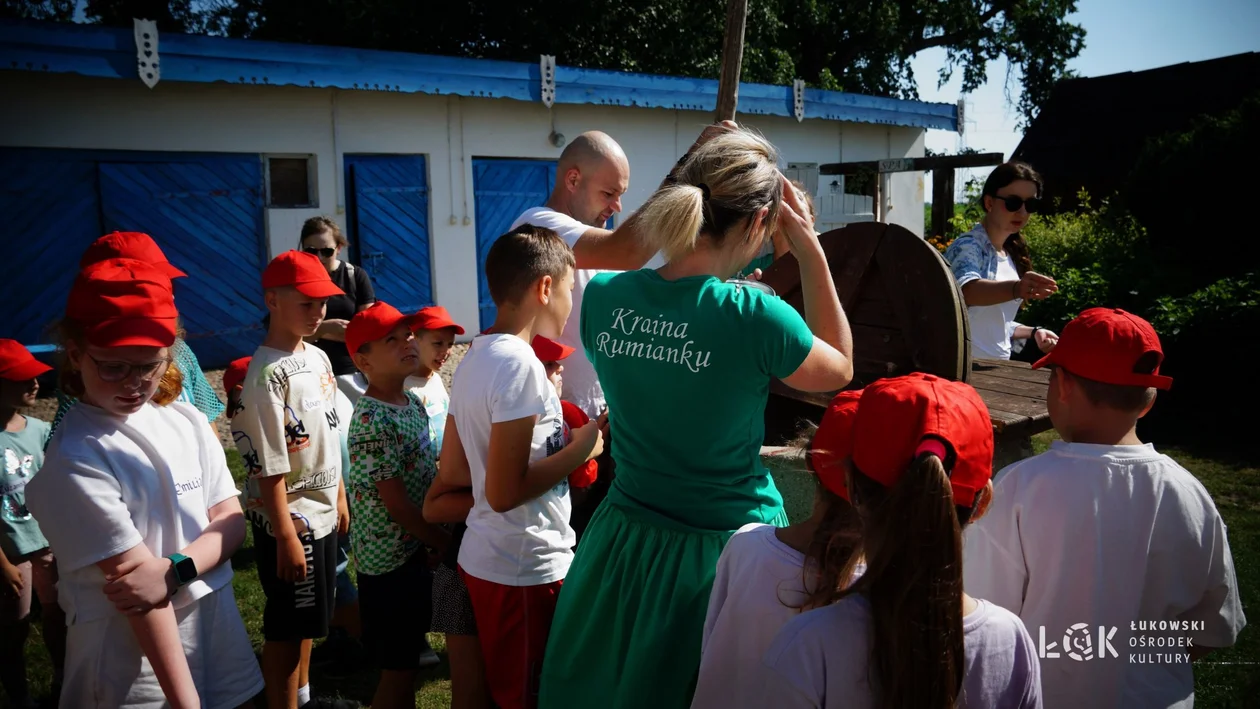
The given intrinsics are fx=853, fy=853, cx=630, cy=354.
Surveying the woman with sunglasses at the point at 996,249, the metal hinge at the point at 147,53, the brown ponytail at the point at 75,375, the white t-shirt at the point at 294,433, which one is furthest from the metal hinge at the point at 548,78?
the brown ponytail at the point at 75,375

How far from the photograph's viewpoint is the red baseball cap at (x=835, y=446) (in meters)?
1.46

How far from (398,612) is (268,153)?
788 cm

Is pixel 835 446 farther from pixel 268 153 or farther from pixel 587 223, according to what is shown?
pixel 268 153

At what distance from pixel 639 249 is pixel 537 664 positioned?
3.69 ft

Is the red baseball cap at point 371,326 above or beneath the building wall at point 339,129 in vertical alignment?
beneath

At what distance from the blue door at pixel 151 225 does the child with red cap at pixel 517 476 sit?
24.6 ft

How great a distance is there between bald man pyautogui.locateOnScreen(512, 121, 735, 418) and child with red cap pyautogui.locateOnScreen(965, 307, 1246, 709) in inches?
42.6

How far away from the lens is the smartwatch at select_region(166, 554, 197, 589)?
1.82 meters

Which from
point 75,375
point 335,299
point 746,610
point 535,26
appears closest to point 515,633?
point 746,610

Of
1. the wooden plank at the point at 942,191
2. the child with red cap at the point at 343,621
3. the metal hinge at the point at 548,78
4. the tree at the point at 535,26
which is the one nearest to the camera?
the child with red cap at the point at 343,621

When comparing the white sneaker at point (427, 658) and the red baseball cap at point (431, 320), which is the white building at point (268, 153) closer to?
the red baseball cap at point (431, 320)

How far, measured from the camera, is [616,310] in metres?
1.87

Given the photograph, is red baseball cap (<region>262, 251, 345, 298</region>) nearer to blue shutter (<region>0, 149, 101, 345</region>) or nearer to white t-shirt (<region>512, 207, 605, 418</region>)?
white t-shirt (<region>512, 207, 605, 418</region>)

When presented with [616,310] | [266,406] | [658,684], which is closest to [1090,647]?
[658,684]
